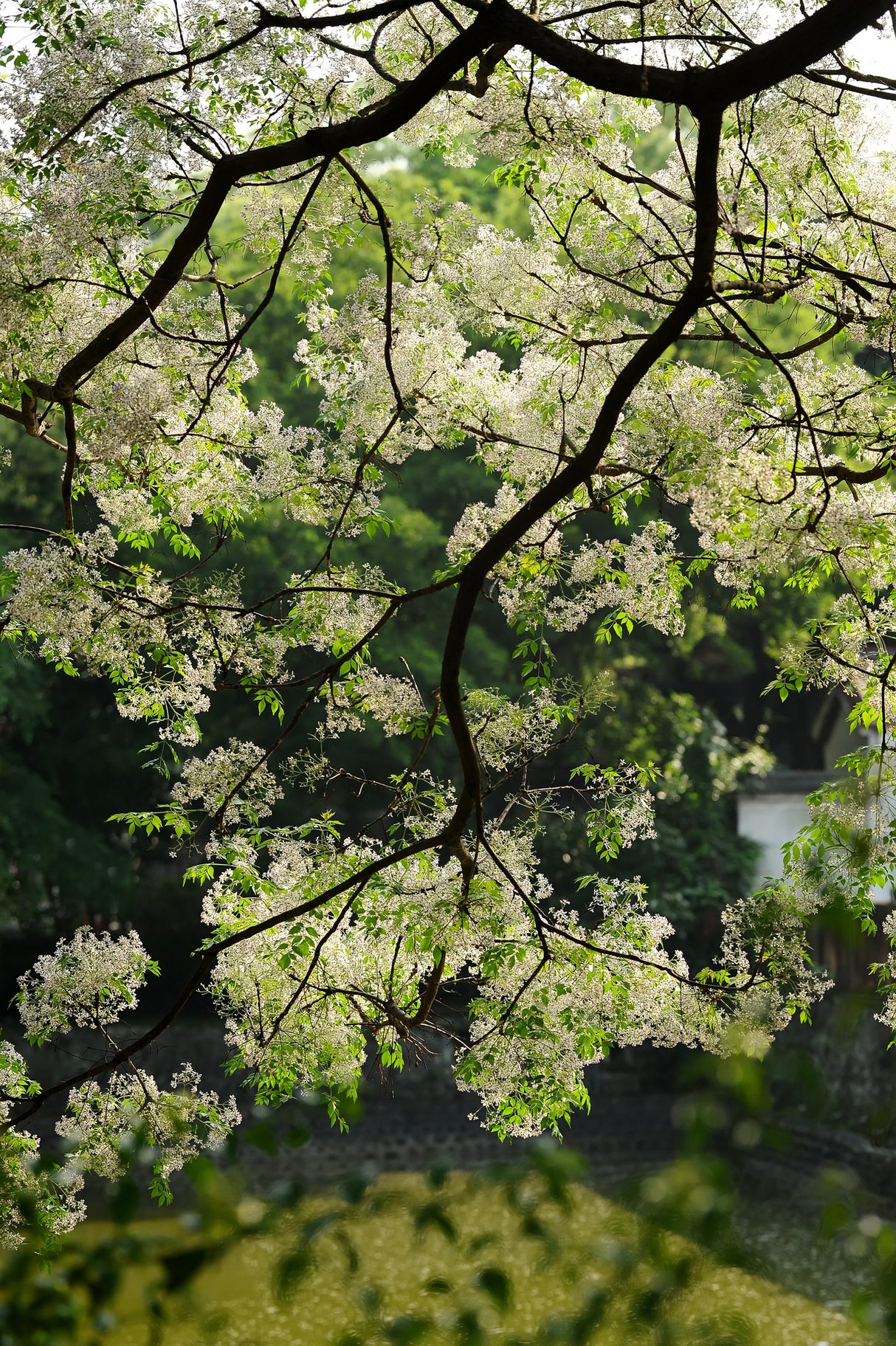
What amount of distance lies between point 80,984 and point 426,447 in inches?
92.5

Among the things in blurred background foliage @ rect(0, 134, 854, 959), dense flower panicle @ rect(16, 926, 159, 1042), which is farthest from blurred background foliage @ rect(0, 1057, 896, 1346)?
blurred background foliage @ rect(0, 134, 854, 959)

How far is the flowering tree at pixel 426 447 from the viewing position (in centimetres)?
414

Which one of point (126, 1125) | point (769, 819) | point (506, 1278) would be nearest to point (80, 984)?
point (126, 1125)

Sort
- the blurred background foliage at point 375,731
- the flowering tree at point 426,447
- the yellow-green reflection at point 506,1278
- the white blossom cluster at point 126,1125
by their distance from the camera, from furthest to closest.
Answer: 1. the blurred background foliage at point 375,731
2. the white blossom cluster at point 126,1125
3. the flowering tree at point 426,447
4. the yellow-green reflection at point 506,1278

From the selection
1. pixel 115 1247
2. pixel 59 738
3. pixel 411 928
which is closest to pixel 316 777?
pixel 411 928

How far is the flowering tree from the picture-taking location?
13.6ft

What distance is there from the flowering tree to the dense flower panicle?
16mm

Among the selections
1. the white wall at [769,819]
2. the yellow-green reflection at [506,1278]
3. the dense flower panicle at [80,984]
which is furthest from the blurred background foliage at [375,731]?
the yellow-green reflection at [506,1278]

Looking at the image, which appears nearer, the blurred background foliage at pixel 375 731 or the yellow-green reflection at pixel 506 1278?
the yellow-green reflection at pixel 506 1278

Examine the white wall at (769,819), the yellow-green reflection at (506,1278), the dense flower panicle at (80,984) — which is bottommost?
the yellow-green reflection at (506,1278)

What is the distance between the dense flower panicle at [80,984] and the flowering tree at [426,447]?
16 mm

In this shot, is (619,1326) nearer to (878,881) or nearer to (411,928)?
(411,928)

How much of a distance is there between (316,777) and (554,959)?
3.39 ft

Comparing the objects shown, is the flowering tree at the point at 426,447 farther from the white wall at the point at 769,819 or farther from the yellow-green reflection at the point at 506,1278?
the white wall at the point at 769,819
